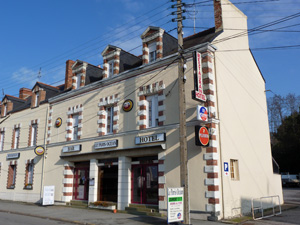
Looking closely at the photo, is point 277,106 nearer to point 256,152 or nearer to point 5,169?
point 256,152

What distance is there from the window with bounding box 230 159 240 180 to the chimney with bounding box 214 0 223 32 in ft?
22.3

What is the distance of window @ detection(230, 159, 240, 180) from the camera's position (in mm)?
12868

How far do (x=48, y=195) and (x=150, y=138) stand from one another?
8390 mm

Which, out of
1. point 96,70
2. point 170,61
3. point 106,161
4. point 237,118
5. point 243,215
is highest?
point 96,70

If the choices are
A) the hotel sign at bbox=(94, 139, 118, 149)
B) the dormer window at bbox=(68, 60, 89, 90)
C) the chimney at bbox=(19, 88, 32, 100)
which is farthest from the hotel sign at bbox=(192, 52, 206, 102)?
the chimney at bbox=(19, 88, 32, 100)

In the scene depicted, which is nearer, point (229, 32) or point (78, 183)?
point (229, 32)

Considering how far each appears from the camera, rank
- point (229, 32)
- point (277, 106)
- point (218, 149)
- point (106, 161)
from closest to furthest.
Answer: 1. point (218, 149)
2. point (229, 32)
3. point (106, 161)
4. point (277, 106)

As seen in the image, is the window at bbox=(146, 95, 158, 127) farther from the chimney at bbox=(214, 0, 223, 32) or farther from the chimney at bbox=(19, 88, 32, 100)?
the chimney at bbox=(19, 88, 32, 100)

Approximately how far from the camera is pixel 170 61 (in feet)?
45.7

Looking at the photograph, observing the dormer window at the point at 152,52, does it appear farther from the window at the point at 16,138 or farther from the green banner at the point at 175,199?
the window at the point at 16,138

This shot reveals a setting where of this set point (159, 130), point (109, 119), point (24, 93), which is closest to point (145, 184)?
point (159, 130)

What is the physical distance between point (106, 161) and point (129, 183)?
2.26 metres

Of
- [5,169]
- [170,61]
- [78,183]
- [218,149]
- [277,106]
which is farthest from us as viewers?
[277,106]

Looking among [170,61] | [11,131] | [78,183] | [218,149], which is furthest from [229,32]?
[11,131]
